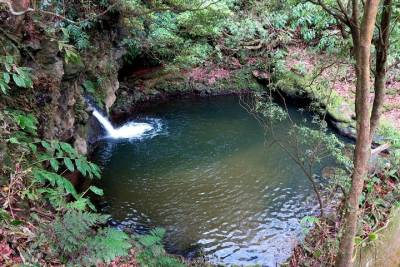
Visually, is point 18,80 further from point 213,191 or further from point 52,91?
point 213,191

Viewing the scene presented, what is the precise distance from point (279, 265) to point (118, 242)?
3.64m

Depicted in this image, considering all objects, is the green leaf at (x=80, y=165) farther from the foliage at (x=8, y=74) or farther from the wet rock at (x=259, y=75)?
the wet rock at (x=259, y=75)

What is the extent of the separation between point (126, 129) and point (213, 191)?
5.43 meters

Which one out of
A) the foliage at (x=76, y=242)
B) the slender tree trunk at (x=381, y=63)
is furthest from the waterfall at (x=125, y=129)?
the slender tree trunk at (x=381, y=63)

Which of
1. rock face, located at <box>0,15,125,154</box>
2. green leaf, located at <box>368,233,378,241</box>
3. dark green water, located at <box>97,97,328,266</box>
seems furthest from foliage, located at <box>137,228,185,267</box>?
green leaf, located at <box>368,233,378,241</box>

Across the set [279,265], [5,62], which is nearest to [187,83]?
[279,265]

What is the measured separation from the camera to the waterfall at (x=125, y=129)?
1197 cm

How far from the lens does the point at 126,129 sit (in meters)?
13.1

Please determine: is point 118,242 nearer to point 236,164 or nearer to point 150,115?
point 236,164

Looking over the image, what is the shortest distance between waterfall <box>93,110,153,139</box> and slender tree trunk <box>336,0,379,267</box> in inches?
353

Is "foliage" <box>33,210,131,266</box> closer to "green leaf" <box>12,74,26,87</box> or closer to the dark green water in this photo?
"green leaf" <box>12,74,26,87</box>

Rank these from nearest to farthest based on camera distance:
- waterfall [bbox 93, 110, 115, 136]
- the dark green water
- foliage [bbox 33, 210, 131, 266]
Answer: foliage [bbox 33, 210, 131, 266], the dark green water, waterfall [bbox 93, 110, 115, 136]

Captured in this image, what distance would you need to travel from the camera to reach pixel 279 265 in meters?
6.36

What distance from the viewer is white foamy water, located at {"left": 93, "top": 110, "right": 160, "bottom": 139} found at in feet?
39.5
